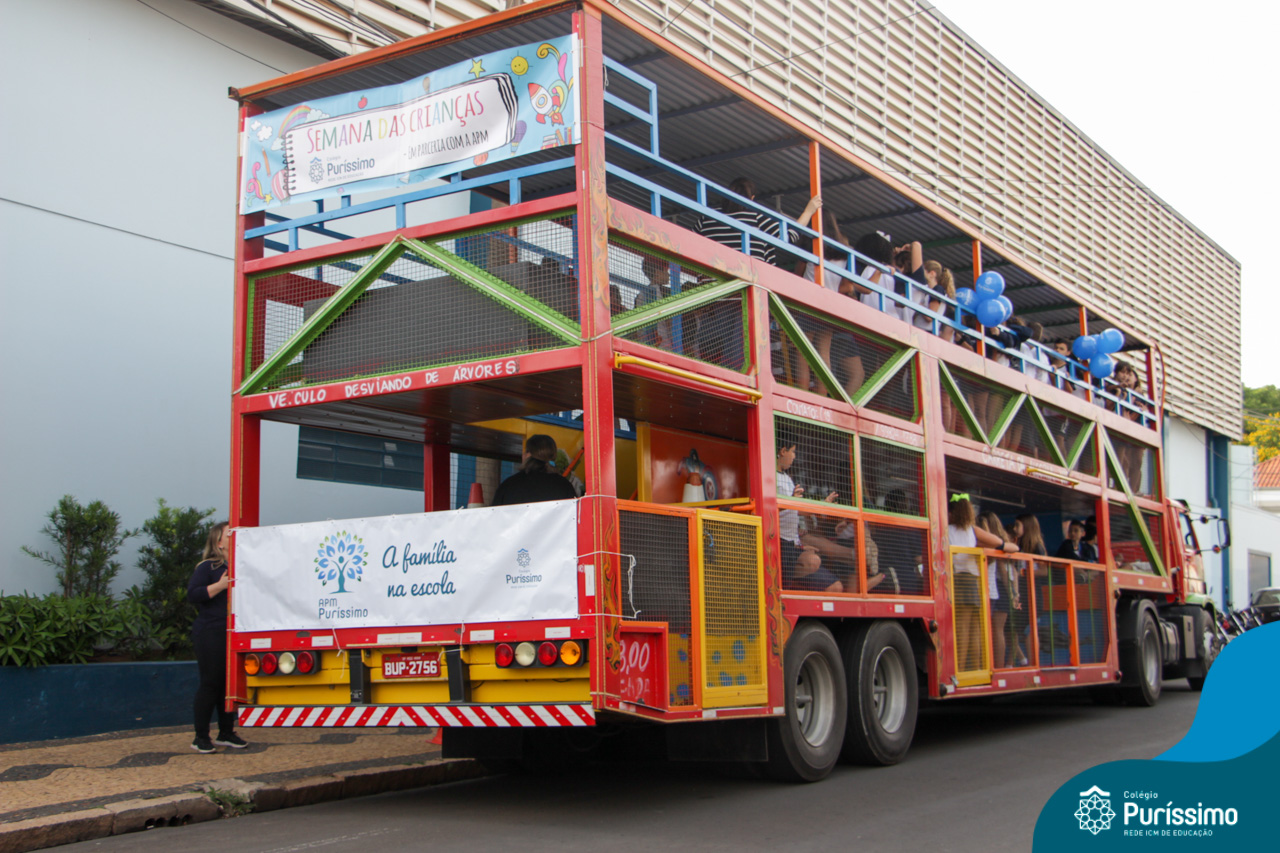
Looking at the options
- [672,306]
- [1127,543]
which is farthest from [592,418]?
[1127,543]

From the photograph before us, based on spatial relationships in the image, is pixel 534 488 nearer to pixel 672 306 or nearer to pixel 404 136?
pixel 672 306

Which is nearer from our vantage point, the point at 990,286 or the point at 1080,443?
the point at 990,286

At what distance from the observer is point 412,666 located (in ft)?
22.2

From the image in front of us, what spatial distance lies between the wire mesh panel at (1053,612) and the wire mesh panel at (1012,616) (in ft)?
0.79

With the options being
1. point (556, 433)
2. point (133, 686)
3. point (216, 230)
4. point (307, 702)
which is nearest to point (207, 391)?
point (216, 230)

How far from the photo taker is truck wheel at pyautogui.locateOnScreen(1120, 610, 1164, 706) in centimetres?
1308

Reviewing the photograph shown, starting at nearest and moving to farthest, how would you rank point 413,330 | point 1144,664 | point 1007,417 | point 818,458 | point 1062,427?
point 413,330 → point 818,458 → point 1007,417 → point 1062,427 → point 1144,664

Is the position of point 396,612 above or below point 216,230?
below

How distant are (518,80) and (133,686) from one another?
597cm

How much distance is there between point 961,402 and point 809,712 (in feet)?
12.1

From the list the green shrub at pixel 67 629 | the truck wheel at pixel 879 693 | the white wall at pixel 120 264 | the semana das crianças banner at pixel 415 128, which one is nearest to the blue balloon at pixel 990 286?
the truck wheel at pixel 879 693

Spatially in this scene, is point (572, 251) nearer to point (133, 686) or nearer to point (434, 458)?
point (434, 458)

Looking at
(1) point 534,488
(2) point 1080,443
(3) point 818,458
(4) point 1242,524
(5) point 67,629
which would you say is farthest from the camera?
(4) point 1242,524

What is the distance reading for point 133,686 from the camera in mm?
9508
